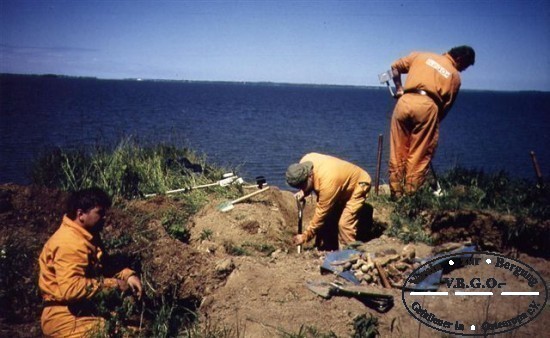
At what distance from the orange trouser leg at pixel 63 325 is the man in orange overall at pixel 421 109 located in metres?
5.00

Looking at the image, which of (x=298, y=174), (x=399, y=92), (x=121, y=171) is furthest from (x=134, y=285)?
(x=399, y=92)

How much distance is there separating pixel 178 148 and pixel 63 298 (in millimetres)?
7148

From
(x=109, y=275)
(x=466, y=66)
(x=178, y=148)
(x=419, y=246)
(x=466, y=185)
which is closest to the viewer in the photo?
(x=109, y=275)

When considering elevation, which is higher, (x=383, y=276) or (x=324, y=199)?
(x=324, y=199)

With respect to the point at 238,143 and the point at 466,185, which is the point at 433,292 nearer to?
the point at 466,185

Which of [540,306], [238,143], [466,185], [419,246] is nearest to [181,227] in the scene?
[419,246]

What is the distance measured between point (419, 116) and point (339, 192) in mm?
1815

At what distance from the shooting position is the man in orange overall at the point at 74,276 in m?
3.22

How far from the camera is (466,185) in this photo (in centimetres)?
677

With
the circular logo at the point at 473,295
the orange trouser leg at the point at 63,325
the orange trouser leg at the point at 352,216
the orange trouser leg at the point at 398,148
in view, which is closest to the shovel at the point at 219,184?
the orange trouser leg at the point at 352,216

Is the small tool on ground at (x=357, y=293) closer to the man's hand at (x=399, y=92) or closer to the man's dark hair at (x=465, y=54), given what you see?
the man's hand at (x=399, y=92)

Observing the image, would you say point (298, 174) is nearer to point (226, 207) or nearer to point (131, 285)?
point (226, 207)

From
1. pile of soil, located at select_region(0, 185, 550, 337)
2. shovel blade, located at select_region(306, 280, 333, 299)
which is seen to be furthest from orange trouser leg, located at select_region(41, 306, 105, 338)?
shovel blade, located at select_region(306, 280, 333, 299)

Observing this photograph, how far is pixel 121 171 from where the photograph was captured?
747cm
